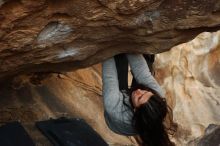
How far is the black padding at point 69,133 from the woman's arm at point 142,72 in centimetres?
83

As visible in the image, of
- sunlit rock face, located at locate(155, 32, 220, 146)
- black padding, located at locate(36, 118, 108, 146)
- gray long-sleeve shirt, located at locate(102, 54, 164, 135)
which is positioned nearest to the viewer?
gray long-sleeve shirt, located at locate(102, 54, 164, 135)

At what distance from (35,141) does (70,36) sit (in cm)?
116

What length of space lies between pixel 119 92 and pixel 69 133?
2.74ft

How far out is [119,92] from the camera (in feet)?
10.5

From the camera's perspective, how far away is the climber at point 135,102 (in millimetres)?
2945

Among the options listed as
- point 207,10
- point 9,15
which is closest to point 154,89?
point 207,10

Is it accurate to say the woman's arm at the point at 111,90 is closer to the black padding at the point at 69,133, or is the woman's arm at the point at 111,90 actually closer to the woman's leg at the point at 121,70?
the woman's leg at the point at 121,70

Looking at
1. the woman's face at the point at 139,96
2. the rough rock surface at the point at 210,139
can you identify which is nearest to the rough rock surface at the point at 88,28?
the woman's face at the point at 139,96

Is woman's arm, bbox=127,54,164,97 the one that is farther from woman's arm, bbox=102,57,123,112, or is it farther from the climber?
woman's arm, bbox=102,57,123,112

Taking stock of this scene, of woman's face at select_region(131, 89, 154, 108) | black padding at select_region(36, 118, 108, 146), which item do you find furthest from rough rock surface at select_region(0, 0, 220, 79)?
black padding at select_region(36, 118, 108, 146)

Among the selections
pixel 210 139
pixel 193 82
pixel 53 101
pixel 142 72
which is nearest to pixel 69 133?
pixel 53 101

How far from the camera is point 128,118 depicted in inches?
123

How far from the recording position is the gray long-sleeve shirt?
124 inches

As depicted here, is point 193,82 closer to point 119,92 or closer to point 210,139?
point 210,139
